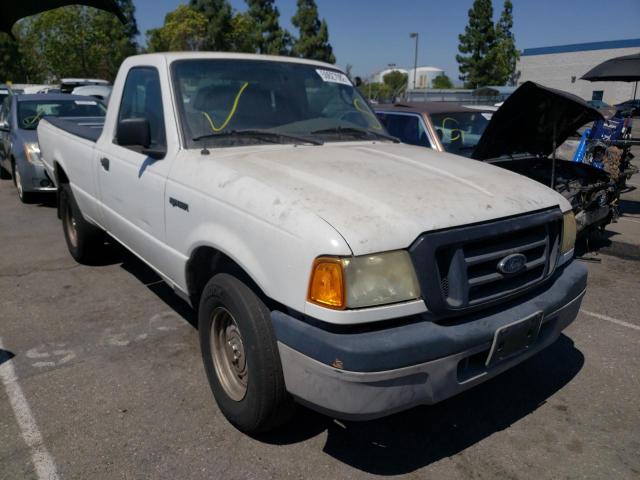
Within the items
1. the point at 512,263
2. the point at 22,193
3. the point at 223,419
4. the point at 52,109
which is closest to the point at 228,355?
the point at 223,419

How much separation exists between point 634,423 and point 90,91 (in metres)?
16.6

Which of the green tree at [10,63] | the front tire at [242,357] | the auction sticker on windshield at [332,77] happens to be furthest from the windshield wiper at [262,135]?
the green tree at [10,63]

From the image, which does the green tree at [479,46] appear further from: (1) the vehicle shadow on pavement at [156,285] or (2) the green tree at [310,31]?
(1) the vehicle shadow on pavement at [156,285]

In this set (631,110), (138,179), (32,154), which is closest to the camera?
(138,179)

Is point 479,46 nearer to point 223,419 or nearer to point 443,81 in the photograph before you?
point 443,81

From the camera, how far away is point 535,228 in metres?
2.73

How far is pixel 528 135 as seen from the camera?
589cm

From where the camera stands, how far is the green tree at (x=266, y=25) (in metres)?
53.3

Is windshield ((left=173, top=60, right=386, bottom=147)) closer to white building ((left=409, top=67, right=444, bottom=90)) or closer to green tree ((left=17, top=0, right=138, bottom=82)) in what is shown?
green tree ((left=17, top=0, right=138, bottom=82))

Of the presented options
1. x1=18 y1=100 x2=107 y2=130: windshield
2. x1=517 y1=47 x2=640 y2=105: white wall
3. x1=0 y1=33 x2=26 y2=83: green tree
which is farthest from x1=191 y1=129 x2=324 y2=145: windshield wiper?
x1=0 y1=33 x2=26 y2=83: green tree

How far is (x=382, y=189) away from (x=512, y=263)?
2.32 ft

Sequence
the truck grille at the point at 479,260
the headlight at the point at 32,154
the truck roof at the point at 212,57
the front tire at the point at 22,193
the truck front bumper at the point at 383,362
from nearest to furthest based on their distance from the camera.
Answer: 1. the truck front bumper at the point at 383,362
2. the truck grille at the point at 479,260
3. the truck roof at the point at 212,57
4. the headlight at the point at 32,154
5. the front tire at the point at 22,193

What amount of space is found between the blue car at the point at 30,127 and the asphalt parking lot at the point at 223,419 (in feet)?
13.7

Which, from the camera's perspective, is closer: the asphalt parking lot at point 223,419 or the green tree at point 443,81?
the asphalt parking lot at point 223,419
